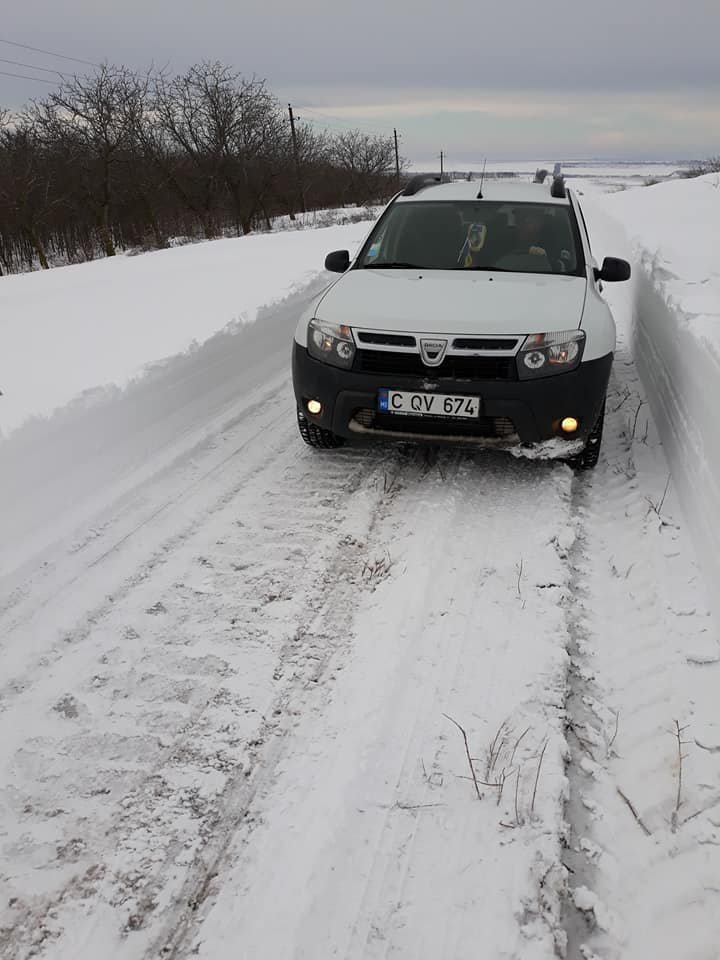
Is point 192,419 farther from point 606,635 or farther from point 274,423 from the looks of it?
point 606,635

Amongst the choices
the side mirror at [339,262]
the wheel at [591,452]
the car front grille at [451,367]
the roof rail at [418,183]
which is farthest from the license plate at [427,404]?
the roof rail at [418,183]

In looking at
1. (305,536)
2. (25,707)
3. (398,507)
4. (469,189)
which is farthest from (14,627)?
(469,189)

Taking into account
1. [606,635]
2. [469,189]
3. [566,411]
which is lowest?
[606,635]

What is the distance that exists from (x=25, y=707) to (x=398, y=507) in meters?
2.21

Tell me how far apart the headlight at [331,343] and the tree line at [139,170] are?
2533cm

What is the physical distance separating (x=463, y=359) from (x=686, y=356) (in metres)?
1.72

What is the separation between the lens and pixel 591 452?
4211 mm

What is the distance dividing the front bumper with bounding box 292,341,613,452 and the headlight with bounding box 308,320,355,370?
0.17 ft

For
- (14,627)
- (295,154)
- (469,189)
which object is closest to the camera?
(14,627)

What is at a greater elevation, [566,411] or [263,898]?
[566,411]

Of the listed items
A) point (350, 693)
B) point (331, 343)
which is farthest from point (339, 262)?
point (350, 693)

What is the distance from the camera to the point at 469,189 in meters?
5.68

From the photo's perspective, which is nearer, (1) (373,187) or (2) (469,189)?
(2) (469,189)

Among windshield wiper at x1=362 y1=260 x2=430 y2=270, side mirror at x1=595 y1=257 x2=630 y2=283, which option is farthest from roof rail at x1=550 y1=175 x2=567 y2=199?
windshield wiper at x1=362 y1=260 x2=430 y2=270
